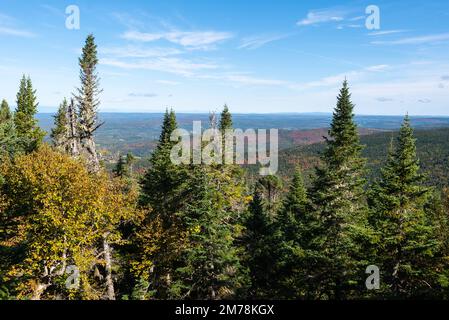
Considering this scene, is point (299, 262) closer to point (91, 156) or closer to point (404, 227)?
point (404, 227)

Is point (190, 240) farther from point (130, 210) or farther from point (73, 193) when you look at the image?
point (73, 193)

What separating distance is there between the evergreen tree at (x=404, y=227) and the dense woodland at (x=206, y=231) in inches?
2.6

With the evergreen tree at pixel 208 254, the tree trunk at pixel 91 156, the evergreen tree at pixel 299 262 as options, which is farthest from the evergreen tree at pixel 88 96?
the evergreen tree at pixel 299 262

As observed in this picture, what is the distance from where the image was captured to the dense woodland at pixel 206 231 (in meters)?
22.4

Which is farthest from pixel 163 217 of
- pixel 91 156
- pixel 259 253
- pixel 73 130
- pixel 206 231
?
pixel 73 130

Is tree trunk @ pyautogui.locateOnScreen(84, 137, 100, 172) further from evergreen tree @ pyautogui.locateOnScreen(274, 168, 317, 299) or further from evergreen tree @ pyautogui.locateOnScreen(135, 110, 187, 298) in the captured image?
evergreen tree @ pyautogui.locateOnScreen(274, 168, 317, 299)

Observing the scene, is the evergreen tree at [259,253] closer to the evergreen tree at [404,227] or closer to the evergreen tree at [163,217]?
the evergreen tree at [163,217]

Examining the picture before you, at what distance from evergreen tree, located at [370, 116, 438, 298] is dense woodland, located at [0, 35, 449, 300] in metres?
0.07

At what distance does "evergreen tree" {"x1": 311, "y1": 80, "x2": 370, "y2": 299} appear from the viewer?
2455cm

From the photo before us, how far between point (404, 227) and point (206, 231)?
14.0m

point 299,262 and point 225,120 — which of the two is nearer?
point 299,262

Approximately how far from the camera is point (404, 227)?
76.4ft
